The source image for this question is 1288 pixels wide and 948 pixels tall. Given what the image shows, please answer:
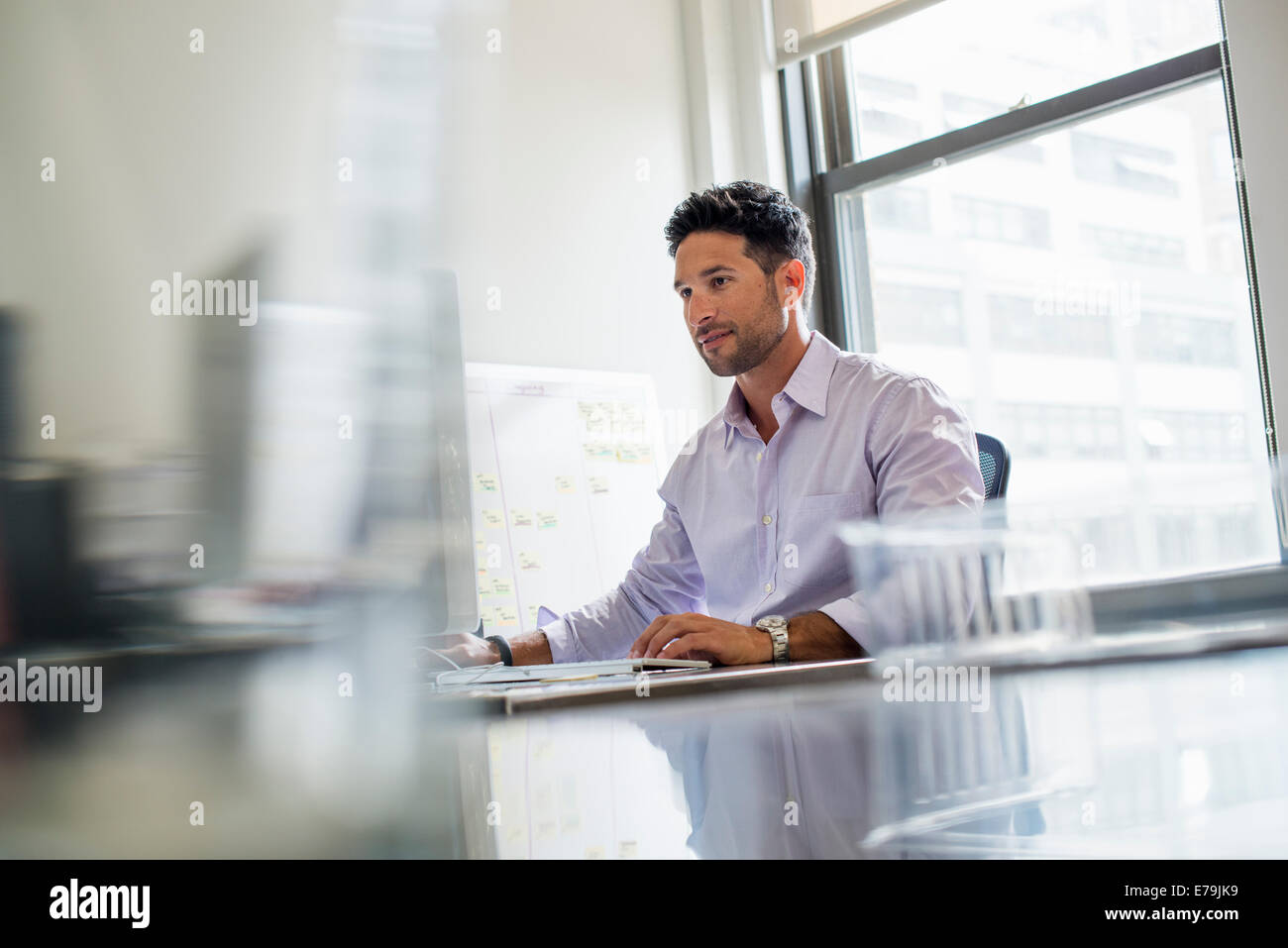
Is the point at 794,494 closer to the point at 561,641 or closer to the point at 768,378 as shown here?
the point at 768,378

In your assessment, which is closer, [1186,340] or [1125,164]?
[1186,340]

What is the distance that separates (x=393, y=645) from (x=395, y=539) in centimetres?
18

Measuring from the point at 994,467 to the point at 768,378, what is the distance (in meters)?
0.46

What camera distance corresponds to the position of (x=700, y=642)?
4.46 feet

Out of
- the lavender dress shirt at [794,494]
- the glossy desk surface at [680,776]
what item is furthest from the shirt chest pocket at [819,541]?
the glossy desk surface at [680,776]

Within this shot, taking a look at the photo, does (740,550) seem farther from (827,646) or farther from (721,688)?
(721,688)

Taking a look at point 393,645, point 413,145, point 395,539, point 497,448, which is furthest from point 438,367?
point 413,145

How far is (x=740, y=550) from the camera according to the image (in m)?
1.88

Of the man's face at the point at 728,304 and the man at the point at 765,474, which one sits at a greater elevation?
the man's face at the point at 728,304

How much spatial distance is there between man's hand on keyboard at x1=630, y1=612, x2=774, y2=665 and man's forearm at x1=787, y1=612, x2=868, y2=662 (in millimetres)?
70

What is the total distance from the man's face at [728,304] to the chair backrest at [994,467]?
1.46 feet

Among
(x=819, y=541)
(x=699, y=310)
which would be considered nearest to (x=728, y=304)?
(x=699, y=310)

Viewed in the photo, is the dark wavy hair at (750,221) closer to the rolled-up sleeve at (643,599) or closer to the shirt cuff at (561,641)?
the rolled-up sleeve at (643,599)

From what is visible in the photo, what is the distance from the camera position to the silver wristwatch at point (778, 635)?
1453mm
